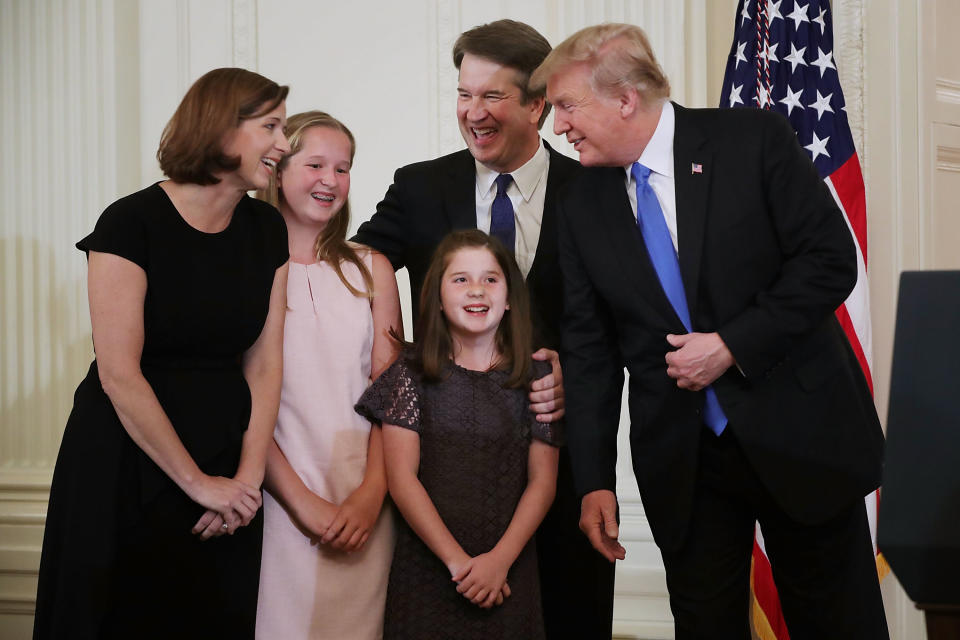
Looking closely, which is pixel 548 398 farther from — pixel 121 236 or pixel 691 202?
pixel 121 236

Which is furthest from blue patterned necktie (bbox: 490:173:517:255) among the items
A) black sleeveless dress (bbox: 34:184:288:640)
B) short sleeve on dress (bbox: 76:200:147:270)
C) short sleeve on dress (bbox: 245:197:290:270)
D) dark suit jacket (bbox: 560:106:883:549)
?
short sleeve on dress (bbox: 76:200:147:270)

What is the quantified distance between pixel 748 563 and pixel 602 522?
36 centimetres

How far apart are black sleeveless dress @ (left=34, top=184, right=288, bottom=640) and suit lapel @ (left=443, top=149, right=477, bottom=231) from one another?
0.65 m

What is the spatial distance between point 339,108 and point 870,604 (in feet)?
10.5

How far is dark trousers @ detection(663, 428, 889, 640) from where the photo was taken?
2039 mm

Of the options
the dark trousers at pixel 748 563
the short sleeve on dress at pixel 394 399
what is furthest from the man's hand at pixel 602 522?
the short sleeve on dress at pixel 394 399

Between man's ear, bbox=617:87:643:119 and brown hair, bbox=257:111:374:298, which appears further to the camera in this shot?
brown hair, bbox=257:111:374:298

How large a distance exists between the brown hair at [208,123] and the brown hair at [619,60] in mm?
778

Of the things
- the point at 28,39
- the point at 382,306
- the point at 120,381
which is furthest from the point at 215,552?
the point at 28,39

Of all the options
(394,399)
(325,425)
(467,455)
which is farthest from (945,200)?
(325,425)

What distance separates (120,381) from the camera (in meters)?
1.99

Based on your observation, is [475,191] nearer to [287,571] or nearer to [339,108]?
[287,571]

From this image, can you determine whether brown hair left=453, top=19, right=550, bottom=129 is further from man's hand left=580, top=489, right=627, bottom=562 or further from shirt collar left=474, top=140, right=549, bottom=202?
man's hand left=580, top=489, right=627, bottom=562

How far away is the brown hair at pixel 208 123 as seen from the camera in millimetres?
2074
